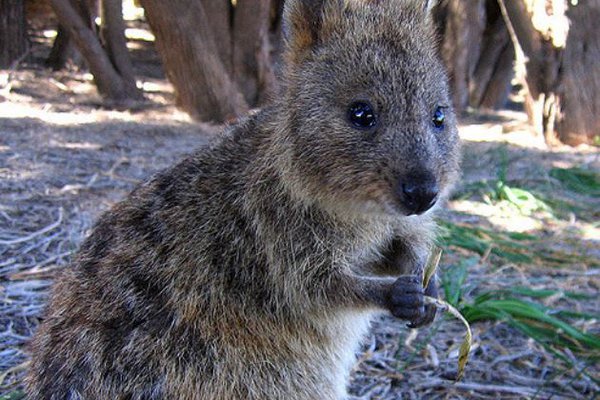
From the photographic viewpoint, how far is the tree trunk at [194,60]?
7.61m

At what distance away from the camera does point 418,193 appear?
8.07 feet

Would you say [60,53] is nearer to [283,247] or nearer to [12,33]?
[12,33]

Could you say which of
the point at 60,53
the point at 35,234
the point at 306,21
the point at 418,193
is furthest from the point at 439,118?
the point at 60,53

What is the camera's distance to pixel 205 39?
7758mm

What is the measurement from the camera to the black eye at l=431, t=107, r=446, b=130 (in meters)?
2.77

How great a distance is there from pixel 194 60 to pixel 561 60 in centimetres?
403

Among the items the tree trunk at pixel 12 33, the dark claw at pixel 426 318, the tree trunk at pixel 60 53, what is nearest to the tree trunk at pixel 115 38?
the tree trunk at pixel 60 53

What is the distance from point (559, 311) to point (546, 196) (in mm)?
2633

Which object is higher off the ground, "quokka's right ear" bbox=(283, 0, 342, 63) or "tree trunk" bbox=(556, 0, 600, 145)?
"quokka's right ear" bbox=(283, 0, 342, 63)

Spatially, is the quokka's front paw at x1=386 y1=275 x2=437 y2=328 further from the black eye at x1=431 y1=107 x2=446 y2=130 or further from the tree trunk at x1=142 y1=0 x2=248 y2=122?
the tree trunk at x1=142 y1=0 x2=248 y2=122

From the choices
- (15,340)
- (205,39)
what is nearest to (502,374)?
(15,340)

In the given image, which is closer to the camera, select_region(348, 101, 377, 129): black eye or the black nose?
the black nose

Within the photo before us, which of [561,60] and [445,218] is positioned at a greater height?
[561,60]

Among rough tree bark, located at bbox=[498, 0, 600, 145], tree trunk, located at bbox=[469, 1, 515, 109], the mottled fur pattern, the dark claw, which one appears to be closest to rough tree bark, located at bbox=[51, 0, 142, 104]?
rough tree bark, located at bbox=[498, 0, 600, 145]
